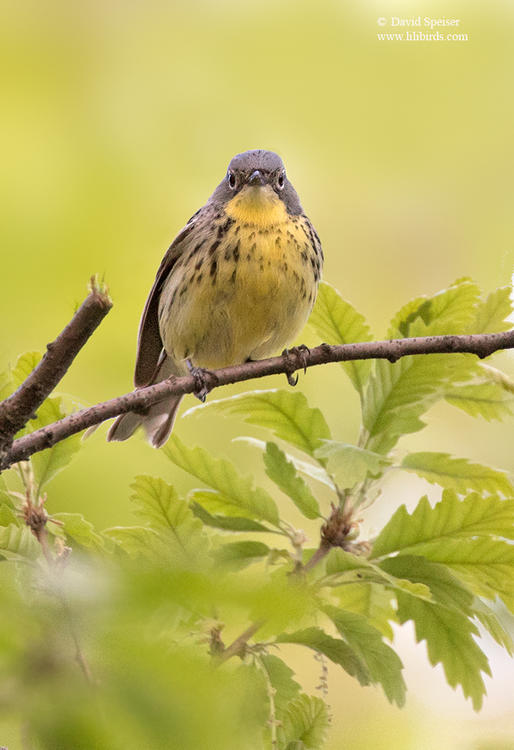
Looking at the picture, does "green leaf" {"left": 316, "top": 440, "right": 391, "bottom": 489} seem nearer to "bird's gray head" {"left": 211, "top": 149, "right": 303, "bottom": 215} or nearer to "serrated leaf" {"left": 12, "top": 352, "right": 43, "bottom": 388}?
"serrated leaf" {"left": 12, "top": 352, "right": 43, "bottom": 388}

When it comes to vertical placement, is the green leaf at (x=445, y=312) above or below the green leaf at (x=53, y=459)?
above

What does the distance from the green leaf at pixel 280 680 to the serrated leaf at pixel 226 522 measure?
0.59 feet

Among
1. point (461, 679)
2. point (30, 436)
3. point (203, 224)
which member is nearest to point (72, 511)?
point (30, 436)

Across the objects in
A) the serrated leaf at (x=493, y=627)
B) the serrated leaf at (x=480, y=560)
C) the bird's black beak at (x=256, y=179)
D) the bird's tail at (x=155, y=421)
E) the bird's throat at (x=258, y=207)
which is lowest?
the bird's tail at (x=155, y=421)

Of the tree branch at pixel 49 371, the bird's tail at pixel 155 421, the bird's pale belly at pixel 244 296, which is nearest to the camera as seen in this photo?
the tree branch at pixel 49 371

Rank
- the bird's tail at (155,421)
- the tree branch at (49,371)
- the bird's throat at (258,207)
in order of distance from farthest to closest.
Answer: the bird's throat at (258,207)
the bird's tail at (155,421)
the tree branch at (49,371)

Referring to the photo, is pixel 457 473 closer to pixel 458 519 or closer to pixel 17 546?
pixel 458 519

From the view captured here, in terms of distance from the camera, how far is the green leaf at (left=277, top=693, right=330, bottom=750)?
0.79 meters

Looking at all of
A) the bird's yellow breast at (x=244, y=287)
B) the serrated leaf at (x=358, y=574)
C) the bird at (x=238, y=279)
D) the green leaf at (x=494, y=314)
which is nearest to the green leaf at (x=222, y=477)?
the serrated leaf at (x=358, y=574)

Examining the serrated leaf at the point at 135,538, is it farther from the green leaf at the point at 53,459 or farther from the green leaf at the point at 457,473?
the green leaf at the point at 457,473

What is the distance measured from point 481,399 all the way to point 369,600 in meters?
0.32

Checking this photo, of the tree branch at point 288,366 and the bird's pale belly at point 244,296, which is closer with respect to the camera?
the tree branch at point 288,366

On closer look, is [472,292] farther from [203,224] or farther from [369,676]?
[203,224]

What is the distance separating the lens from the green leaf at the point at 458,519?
0.92 metres
